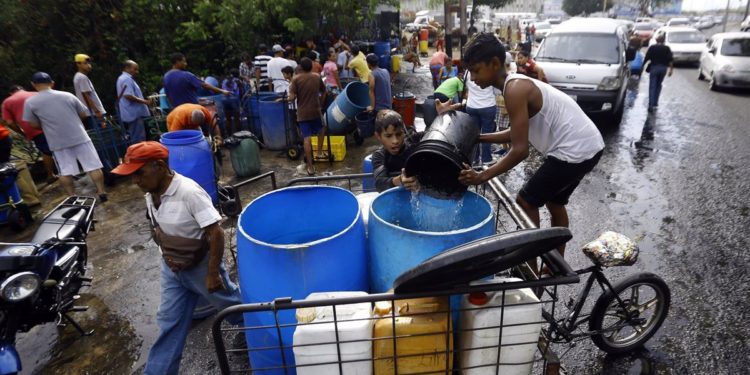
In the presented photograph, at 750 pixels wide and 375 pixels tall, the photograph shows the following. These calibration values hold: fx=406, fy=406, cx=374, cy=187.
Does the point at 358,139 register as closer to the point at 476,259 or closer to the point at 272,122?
the point at 272,122

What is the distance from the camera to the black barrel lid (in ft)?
4.94

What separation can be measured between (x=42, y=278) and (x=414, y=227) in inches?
117

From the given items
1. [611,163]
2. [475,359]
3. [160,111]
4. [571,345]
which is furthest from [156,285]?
[611,163]

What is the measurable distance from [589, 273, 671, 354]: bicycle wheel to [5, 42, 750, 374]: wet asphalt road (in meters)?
0.14

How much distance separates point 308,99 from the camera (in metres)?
6.91

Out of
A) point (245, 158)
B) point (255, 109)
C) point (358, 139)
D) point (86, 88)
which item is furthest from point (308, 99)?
point (86, 88)

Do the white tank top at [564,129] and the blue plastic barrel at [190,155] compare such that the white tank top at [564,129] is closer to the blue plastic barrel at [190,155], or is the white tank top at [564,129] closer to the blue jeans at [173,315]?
the blue jeans at [173,315]

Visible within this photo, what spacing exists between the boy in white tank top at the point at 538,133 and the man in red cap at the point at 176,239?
170cm

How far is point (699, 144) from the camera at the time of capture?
767cm

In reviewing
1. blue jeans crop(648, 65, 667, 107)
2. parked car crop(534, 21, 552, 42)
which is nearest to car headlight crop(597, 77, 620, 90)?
blue jeans crop(648, 65, 667, 107)

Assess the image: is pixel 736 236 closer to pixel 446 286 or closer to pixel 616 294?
pixel 616 294

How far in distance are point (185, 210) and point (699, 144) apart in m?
8.98

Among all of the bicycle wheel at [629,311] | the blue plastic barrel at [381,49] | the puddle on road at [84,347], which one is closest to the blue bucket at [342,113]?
the puddle on road at [84,347]

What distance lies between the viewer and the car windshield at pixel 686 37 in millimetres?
17203
